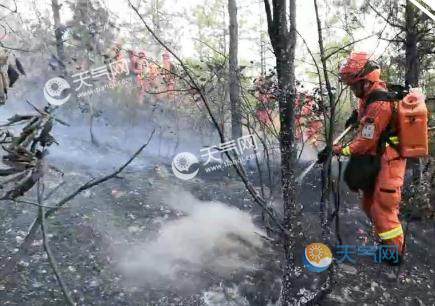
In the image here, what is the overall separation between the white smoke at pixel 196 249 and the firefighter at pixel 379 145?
3.90 feet

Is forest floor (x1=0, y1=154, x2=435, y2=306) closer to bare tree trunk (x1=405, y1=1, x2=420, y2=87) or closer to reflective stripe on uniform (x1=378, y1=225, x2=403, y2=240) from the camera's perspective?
reflective stripe on uniform (x1=378, y1=225, x2=403, y2=240)

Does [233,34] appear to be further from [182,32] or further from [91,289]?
[182,32]

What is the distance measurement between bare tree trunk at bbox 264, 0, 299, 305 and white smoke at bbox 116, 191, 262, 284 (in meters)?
0.78

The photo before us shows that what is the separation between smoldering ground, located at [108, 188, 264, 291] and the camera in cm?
416

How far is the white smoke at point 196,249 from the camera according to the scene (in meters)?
4.26

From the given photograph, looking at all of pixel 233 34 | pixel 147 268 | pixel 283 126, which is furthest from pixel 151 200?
pixel 233 34

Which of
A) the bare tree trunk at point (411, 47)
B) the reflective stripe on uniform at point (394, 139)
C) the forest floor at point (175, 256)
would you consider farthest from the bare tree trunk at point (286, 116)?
the bare tree trunk at point (411, 47)

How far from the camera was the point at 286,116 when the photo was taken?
2826mm

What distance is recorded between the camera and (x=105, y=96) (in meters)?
13.3

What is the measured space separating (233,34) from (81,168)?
13.8 ft

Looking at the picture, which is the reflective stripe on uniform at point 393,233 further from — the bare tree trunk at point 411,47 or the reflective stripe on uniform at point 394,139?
the bare tree trunk at point 411,47

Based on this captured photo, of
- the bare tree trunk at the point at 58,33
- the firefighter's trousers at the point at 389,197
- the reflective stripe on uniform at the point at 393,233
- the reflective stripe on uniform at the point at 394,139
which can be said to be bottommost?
the reflective stripe on uniform at the point at 393,233

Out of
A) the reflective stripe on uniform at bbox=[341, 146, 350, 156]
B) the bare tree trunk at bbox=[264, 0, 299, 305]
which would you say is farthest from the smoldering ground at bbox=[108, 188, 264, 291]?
the reflective stripe on uniform at bbox=[341, 146, 350, 156]

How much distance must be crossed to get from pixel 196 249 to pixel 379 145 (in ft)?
7.26
